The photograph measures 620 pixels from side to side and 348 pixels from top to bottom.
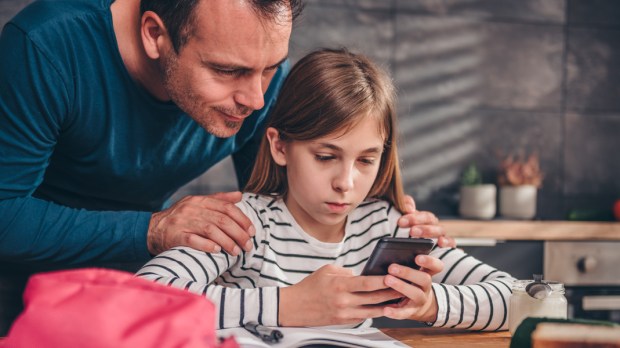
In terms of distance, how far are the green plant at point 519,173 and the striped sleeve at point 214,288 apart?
198 centimetres

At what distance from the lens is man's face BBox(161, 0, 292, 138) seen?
1334mm

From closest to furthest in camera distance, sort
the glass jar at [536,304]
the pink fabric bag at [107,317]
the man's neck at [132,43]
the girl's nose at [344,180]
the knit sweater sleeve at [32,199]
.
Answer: the pink fabric bag at [107,317]
the glass jar at [536,304]
the girl's nose at [344,180]
the knit sweater sleeve at [32,199]
the man's neck at [132,43]

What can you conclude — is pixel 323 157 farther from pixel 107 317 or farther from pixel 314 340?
pixel 107 317

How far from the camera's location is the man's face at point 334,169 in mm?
1308

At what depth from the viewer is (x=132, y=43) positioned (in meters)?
1.55

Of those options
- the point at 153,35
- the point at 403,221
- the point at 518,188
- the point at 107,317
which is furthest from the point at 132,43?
the point at 518,188

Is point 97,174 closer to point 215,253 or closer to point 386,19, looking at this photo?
point 215,253

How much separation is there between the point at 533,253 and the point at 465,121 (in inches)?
28.9

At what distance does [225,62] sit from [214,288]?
0.49 metres

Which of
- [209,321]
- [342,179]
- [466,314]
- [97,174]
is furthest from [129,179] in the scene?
[209,321]

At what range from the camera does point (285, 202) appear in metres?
1.46

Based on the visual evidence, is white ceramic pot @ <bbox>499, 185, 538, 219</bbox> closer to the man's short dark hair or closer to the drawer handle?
the drawer handle

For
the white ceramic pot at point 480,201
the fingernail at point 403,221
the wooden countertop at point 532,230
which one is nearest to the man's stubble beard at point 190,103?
the fingernail at point 403,221

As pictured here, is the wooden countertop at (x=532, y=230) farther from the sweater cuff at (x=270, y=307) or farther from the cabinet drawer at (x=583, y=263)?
the sweater cuff at (x=270, y=307)
